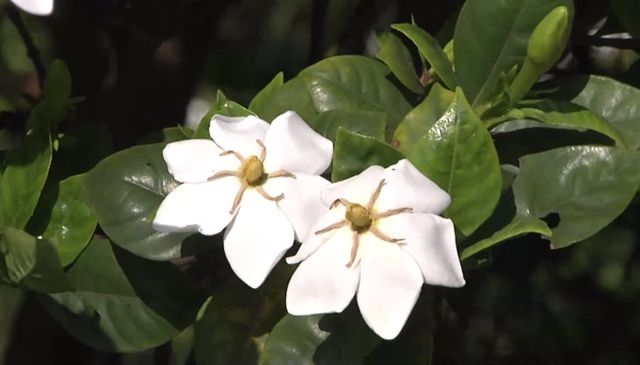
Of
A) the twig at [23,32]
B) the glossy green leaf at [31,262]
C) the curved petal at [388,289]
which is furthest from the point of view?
the twig at [23,32]

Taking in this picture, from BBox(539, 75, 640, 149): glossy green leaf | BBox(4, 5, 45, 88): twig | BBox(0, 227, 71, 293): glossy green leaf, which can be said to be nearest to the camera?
BBox(0, 227, 71, 293): glossy green leaf

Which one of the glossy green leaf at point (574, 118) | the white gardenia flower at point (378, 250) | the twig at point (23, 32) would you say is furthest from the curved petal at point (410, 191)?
the twig at point (23, 32)

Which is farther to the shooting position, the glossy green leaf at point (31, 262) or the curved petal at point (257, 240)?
the glossy green leaf at point (31, 262)

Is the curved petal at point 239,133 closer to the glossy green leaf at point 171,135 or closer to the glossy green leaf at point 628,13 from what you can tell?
the glossy green leaf at point 171,135

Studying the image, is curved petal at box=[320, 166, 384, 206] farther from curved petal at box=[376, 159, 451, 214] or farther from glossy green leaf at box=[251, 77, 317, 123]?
glossy green leaf at box=[251, 77, 317, 123]

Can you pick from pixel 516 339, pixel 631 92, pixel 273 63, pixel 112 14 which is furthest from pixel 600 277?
pixel 112 14

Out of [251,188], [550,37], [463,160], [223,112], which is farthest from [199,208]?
[550,37]

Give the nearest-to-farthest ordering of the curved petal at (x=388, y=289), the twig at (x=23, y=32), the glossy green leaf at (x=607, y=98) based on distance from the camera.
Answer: the curved petal at (x=388, y=289) → the glossy green leaf at (x=607, y=98) → the twig at (x=23, y=32)

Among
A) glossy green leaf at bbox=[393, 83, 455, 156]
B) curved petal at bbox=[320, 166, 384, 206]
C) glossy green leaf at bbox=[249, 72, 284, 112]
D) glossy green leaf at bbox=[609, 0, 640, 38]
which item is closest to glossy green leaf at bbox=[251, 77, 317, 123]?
glossy green leaf at bbox=[249, 72, 284, 112]
